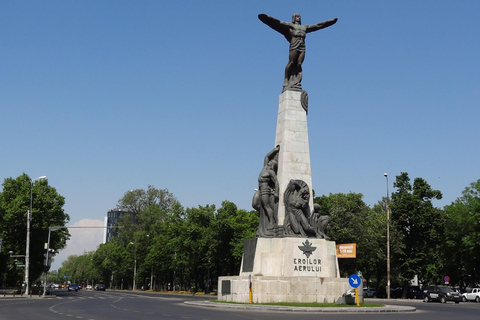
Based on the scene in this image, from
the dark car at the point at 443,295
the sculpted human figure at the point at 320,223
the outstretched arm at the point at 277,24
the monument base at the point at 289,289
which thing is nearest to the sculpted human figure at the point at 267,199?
the sculpted human figure at the point at 320,223

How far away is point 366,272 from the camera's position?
75625 millimetres

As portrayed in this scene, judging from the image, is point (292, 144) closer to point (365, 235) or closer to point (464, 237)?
point (365, 235)

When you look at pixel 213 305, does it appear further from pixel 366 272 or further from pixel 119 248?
pixel 119 248

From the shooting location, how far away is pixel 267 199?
101 feet

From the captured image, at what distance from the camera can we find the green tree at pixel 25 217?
205 feet

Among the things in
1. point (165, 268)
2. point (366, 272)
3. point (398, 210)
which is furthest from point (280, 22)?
point (165, 268)

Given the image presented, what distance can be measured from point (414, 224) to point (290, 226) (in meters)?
36.7

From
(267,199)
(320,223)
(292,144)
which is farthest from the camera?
(292,144)

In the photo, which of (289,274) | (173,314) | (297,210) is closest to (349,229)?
(297,210)

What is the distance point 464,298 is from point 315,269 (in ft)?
122

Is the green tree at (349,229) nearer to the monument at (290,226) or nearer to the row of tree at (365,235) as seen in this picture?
the row of tree at (365,235)

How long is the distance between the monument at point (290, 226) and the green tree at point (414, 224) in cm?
3350

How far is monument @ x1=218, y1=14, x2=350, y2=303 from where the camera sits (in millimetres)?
28328

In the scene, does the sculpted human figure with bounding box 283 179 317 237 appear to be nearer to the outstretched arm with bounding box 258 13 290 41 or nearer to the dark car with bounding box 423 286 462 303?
the outstretched arm with bounding box 258 13 290 41
